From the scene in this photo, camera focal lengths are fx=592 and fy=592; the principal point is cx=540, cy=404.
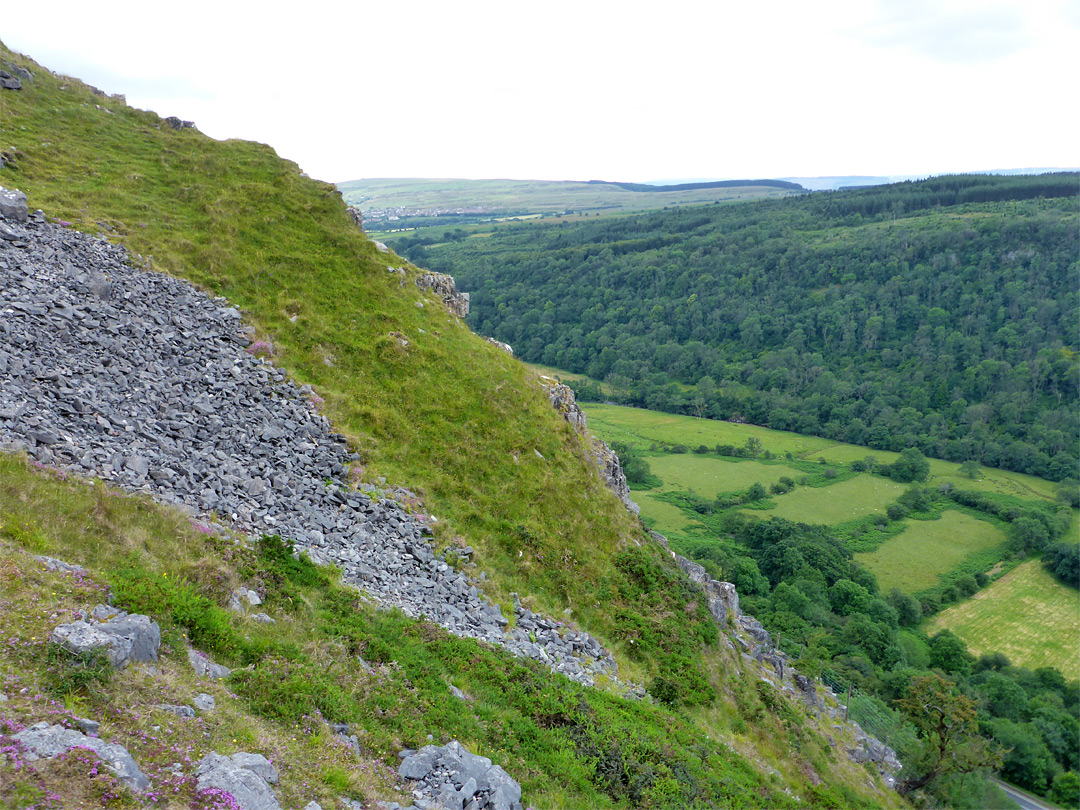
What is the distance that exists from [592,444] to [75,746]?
26.1m

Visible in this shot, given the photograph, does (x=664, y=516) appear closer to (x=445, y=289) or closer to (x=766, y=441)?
(x=766, y=441)

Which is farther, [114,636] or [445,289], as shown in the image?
[445,289]

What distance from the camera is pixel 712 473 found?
12388cm

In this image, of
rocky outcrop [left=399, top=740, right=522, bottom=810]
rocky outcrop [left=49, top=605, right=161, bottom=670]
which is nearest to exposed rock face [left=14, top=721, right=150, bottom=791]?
rocky outcrop [left=49, top=605, right=161, bottom=670]

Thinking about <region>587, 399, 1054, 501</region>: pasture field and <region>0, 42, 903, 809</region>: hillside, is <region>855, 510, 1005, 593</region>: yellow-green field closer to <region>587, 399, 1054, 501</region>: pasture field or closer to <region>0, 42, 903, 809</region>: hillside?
<region>587, 399, 1054, 501</region>: pasture field

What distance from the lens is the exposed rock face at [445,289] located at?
33656 mm

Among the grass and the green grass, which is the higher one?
the grass

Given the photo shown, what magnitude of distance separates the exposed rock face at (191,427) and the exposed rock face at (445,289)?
529 inches

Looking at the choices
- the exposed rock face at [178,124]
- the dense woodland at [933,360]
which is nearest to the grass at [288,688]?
the exposed rock face at [178,124]

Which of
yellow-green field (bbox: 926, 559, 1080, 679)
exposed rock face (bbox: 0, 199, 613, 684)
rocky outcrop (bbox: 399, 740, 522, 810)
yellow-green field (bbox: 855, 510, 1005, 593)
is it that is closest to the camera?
rocky outcrop (bbox: 399, 740, 522, 810)

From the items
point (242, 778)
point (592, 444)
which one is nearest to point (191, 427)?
point (242, 778)

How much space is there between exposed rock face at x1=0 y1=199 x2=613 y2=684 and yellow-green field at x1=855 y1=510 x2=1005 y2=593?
85.2 meters

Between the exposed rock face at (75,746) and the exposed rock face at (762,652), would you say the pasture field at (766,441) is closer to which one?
the exposed rock face at (762,652)

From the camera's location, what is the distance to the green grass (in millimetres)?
106000
